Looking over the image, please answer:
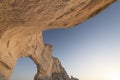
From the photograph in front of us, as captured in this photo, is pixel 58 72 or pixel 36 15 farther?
pixel 58 72

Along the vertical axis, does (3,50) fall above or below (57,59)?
below

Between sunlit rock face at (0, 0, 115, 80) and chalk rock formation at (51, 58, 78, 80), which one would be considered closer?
sunlit rock face at (0, 0, 115, 80)

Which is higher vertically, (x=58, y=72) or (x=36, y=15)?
(x=58, y=72)

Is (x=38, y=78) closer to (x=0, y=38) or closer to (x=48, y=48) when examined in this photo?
(x=48, y=48)

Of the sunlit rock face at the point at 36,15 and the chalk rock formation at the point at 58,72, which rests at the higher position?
the chalk rock formation at the point at 58,72

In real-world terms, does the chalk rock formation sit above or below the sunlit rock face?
above

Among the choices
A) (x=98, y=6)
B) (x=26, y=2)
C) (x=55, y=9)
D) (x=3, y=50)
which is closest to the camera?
(x=26, y=2)

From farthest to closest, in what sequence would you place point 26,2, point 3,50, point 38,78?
point 38,78 < point 3,50 < point 26,2

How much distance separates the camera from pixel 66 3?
10516 mm

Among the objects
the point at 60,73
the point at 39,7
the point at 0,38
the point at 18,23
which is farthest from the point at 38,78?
the point at 39,7

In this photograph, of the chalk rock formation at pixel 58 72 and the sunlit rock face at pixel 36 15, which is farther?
the chalk rock formation at pixel 58 72

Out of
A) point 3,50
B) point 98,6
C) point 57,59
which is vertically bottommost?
point 3,50

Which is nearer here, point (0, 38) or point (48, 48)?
point (0, 38)

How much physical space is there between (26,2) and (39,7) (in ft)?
2.77
